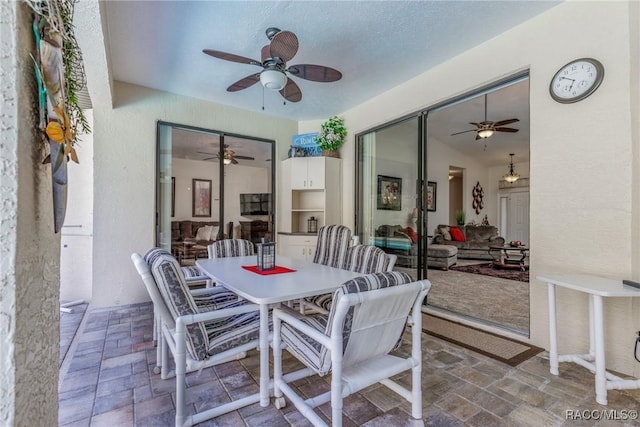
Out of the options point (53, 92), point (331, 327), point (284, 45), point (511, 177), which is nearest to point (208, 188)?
point (284, 45)

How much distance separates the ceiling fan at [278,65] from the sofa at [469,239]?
20.1 ft

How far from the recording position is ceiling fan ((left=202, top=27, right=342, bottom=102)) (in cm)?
214

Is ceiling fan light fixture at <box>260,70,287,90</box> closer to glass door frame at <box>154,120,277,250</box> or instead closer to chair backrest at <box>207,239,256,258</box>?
chair backrest at <box>207,239,256,258</box>

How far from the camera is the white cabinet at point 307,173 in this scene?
474 cm

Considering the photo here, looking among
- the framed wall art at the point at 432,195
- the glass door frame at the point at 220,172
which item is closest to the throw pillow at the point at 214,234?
the glass door frame at the point at 220,172

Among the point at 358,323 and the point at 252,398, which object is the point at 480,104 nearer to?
the point at 358,323

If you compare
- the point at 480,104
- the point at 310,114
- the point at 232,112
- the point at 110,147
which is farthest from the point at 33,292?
the point at 480,104

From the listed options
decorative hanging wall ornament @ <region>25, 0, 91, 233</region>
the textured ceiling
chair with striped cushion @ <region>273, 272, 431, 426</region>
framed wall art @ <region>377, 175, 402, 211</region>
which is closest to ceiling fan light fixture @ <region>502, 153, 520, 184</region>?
framed wall art @ <region>377, 175, 402, 211</region>

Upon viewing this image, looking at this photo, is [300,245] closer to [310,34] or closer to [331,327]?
[310,34]

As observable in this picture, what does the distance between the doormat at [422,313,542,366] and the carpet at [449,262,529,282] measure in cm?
320

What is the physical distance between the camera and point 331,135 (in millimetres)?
4742

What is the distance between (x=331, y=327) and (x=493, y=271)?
6086 mm

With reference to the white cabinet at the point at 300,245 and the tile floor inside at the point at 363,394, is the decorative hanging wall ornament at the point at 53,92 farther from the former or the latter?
the white cabinet at the point at 300,245

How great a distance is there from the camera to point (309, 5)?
93.0 inches
